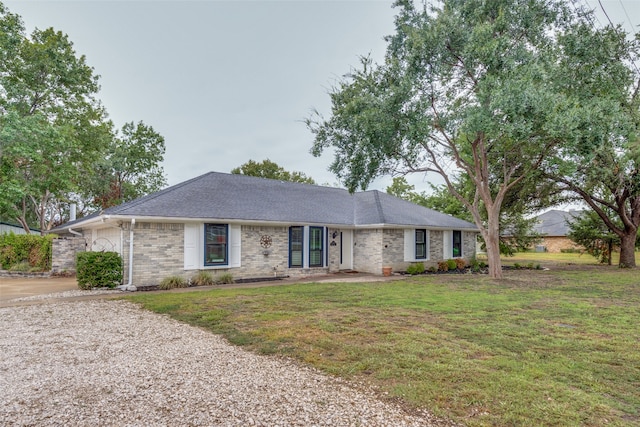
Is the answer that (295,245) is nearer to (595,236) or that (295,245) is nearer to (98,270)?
Answer: (98,270)

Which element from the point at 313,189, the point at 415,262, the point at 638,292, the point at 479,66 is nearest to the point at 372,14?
the point at 479,66

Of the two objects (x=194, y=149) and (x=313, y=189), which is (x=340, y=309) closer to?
(x=313, y=189)

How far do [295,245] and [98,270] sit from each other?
7.19 m

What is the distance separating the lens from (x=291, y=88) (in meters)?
18.0

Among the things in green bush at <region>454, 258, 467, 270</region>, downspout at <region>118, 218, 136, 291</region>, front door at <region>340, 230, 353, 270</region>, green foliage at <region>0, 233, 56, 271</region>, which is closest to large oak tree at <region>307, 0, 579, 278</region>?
front door at <region>340, 230, 353, 270</region>

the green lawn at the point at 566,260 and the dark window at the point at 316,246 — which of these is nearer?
the dark window at the point at 316,246

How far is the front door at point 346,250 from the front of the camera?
17031 millimetres

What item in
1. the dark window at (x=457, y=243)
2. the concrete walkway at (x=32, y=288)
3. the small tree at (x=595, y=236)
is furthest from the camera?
the small tree at (x=595, y=236)

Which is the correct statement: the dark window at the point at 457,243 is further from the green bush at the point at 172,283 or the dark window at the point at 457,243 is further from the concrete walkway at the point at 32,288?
the concrete walkway at the point at 32,288

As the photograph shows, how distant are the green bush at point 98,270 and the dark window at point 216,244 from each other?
2797 mm

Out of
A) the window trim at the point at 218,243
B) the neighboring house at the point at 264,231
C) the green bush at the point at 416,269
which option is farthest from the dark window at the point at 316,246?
the green bush at the point at 416,269

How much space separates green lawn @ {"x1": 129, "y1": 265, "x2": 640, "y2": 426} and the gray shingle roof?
3389 mm

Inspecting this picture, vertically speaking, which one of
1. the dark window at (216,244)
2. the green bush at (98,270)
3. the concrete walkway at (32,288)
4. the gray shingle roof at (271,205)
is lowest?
the concrete walkway at (32,288)

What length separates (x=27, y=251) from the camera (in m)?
16.2
